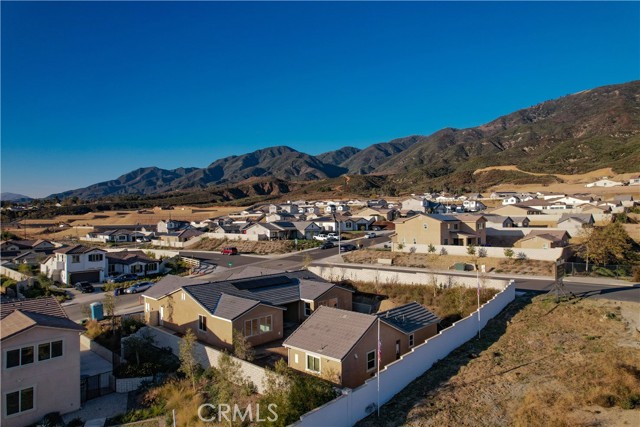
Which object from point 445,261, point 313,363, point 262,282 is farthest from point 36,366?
point 445,261

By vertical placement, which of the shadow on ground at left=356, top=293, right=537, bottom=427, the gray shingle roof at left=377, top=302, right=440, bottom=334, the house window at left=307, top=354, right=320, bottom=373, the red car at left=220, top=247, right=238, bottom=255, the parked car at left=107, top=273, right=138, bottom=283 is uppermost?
the red car at left=220, top=247, right=238, bottom=255

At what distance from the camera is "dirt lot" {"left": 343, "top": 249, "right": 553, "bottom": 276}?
3643cm

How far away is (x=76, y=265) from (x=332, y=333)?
35922 millimetres

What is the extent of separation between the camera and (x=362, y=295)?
33.2 meters

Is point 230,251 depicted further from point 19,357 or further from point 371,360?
point 371,360

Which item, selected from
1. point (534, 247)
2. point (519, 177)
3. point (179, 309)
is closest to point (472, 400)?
point (179, 309)

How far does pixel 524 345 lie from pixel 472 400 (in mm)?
6612

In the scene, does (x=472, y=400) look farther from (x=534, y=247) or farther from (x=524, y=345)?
(x=534, y=247)

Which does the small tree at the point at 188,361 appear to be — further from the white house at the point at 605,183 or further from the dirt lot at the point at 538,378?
the white house at the point at 605,183

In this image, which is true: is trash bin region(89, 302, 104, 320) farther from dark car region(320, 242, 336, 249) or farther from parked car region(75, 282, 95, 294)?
dark car region(320, 242, 336, 249)

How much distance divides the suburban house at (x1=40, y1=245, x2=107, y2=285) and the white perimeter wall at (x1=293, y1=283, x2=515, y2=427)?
37790 millimetres

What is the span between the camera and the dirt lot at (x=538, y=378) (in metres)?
13.9

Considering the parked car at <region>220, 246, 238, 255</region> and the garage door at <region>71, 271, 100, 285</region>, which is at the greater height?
the parked car at <region>220, 246, 238, 255</region>

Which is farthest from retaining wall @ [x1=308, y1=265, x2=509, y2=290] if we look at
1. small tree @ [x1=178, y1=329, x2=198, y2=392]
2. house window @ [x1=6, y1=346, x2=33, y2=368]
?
house window @ [x1=6, y1=346, x2=33, y2=368]
